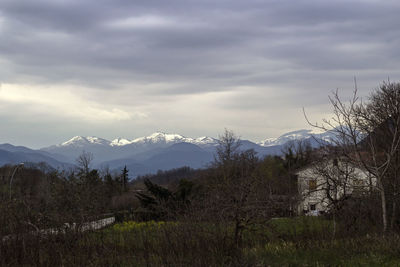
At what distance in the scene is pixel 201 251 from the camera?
8.66 meters

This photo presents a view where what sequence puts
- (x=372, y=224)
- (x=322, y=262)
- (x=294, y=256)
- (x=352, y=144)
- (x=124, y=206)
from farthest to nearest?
(x=124, y=206) < (x=372, y=224) < (x=352, y=144) < (x=294, y=256) < (x=322, y=262)

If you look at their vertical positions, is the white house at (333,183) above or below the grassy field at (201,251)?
above

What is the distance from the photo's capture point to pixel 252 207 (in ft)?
31.7

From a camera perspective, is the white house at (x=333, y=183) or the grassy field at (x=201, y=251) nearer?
the grassy field at (x=201, y=251)

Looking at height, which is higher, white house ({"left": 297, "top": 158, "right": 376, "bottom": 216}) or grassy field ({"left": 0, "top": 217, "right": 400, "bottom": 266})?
white house ({"left": 297, "top": 158, "right": 376, "bottom": 216})

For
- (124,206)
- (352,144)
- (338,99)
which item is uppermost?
(338,99)

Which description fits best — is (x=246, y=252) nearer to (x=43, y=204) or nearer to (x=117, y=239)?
(x=117, y=239)

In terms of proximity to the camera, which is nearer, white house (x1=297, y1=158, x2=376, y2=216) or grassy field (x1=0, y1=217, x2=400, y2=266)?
grassy field (x1=0, y1=217, x2=400, y2=266)

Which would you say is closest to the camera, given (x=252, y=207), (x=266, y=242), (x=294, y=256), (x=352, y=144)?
(x=294, y=256)

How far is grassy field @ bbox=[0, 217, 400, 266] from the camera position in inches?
328

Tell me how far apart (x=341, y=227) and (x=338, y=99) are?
3.60 metres

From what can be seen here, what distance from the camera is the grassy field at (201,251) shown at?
8320 millimetres

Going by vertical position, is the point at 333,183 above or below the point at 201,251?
above

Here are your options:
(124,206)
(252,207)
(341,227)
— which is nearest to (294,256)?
(252,207)
